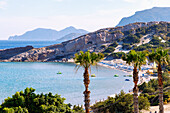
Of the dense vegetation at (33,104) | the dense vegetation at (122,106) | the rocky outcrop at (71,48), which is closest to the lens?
the dense vegetation at (33,104)

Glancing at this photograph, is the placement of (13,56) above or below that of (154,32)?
below

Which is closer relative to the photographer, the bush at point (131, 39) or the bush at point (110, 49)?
the bush at point (110, 49)

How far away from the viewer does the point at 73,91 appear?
179 ft

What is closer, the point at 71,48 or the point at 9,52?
the point at 9,52

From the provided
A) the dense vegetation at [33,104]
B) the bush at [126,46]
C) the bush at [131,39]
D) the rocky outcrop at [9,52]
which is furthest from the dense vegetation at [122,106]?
the rocky outcrop at [9,52]

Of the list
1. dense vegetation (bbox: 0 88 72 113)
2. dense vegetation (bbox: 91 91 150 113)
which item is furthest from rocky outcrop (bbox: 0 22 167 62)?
dense vegetation (bbox: 0 88 72 113)

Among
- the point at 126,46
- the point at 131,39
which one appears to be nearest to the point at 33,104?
the point at 126,46

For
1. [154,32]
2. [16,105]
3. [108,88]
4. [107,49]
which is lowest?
[108,88]

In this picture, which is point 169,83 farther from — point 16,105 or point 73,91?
point 16,105

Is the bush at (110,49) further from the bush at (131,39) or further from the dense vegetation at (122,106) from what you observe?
the dense vegetation at (122,106)

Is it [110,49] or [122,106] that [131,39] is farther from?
[122,106]

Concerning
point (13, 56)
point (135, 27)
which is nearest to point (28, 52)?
point (13, 56)

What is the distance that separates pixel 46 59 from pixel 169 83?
336 ft

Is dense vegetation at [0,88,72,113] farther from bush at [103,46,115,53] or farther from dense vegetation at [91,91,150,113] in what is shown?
bush at [103,46,115,53]
